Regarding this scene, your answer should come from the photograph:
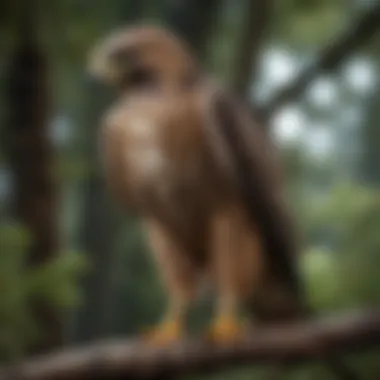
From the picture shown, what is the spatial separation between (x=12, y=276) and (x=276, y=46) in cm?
49

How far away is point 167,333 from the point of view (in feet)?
4.82

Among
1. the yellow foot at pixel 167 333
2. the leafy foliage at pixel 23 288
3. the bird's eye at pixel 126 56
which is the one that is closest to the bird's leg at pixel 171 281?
the yellow foot at pixel 167 333

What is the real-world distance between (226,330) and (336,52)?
415 mm

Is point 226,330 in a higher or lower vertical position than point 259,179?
lower

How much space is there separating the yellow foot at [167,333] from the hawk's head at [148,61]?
0.33 meters

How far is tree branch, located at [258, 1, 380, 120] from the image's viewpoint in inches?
58.7

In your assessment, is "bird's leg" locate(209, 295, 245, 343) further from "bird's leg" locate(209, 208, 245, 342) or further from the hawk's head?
the hawk's head

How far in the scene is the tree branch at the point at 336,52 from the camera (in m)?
1.49

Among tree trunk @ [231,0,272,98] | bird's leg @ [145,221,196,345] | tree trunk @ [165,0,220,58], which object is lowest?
bird's leg @ [145,221,196,345]

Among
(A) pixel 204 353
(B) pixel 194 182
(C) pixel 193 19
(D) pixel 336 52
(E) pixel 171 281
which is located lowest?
(A) pixel 204 353

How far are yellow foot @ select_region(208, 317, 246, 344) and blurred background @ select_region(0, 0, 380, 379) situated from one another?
1.4 inches

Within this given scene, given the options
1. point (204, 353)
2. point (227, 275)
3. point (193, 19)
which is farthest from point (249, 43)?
point (204, 353)

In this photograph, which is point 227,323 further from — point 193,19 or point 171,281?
point 193,19

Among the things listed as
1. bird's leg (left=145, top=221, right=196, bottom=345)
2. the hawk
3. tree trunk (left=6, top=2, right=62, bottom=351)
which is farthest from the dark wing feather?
tree trunk (left=6, top=2, right=62, bottom=351)
